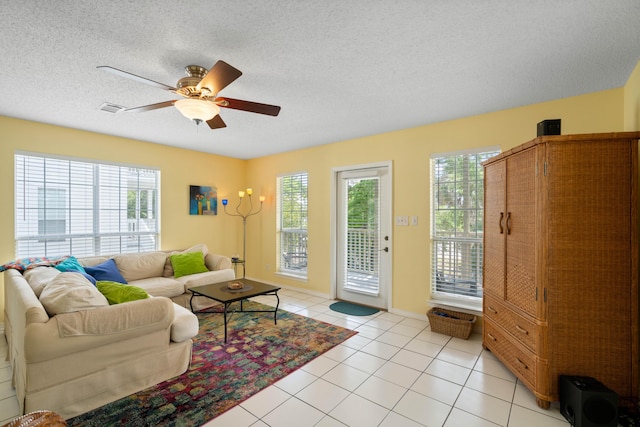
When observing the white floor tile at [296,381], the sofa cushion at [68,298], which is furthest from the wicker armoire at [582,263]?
the sofa cushion at [68,298]

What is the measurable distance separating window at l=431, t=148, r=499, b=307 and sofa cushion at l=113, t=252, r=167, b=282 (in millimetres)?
3953

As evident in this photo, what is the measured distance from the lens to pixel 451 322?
3273 mm

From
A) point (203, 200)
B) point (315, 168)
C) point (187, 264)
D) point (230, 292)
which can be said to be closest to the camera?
point (230, 292)

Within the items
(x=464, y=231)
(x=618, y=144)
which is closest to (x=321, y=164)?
(x=464, y=231)

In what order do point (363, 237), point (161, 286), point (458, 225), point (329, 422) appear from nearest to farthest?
point (329, 422)
point (458, 225)
point (161, 286)
point (363, 237)

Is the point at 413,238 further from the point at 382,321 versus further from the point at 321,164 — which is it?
the point at 321,164

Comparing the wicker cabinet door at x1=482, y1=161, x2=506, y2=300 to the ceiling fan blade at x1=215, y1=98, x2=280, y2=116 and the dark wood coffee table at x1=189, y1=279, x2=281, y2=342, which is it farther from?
the dark wood coffee table at x1=189, y1=279, x2=281, y2=342

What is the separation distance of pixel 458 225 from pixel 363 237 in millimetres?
1405

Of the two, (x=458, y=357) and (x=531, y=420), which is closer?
(x=531, y=420)

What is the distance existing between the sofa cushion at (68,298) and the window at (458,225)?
349 centimetres

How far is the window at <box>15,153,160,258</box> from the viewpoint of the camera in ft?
12.0

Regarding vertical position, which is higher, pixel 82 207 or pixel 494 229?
pixel 82 207

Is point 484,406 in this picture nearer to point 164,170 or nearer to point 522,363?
point 522,363

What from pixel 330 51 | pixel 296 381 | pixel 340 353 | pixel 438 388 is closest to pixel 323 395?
pixel 296 381
